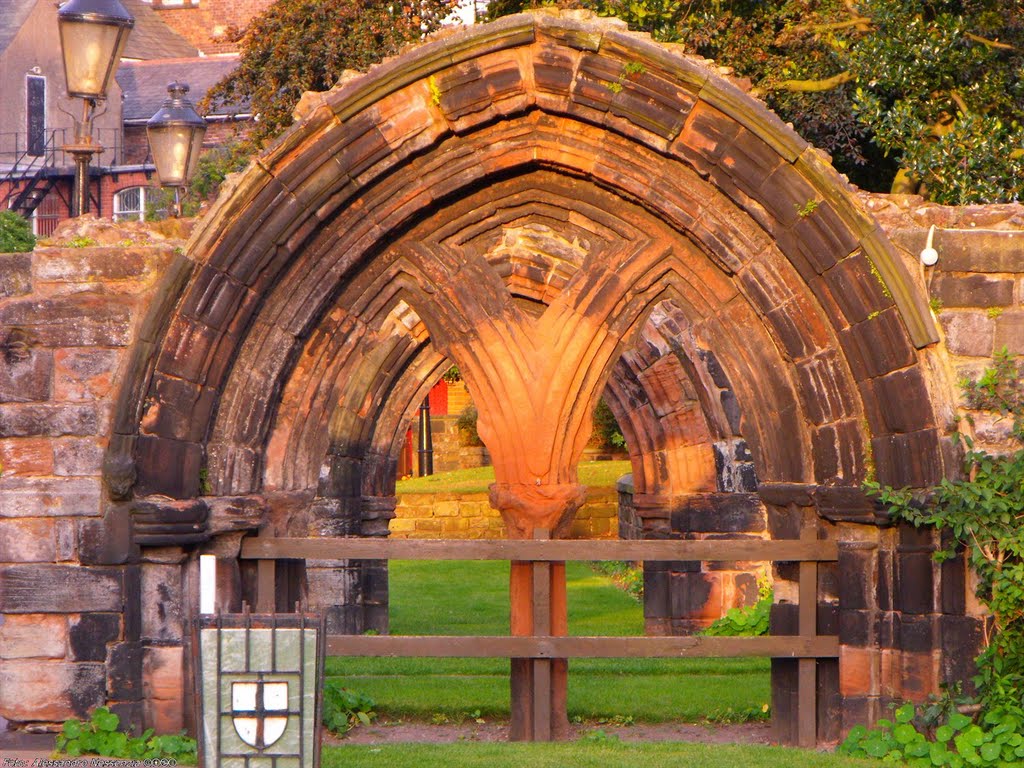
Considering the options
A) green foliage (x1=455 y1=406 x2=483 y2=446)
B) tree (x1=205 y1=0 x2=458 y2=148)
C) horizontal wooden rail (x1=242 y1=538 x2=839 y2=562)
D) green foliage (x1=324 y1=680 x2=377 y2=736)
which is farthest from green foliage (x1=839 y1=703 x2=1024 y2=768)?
green foliage (x1=455 y1=406 x2=483 y2=446)

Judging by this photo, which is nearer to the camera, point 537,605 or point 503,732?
point 537,605

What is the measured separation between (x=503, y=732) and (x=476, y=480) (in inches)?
645

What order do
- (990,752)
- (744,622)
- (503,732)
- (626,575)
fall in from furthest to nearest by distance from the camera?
(626,575), (744,622), (503,732), (990,752)

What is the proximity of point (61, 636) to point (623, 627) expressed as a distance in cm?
779

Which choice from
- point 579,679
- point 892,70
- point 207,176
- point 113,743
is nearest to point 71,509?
point 113,743

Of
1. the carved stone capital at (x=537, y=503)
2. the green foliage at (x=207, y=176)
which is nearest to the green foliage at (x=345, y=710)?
the carved stone capital at (x=537, y=503)

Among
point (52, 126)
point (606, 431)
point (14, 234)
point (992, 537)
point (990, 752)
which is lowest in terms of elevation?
point (990, 752)

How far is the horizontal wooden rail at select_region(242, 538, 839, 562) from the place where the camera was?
741cm

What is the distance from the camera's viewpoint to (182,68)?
120 feet

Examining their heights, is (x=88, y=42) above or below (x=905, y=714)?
above

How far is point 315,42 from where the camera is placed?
16.3m

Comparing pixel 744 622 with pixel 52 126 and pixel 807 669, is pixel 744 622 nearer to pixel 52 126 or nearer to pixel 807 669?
pixel 807 669

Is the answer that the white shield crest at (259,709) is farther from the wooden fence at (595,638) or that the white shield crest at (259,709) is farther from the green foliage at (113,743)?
the wooden fence at (595,638)

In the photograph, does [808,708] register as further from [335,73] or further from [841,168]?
[335,73]
